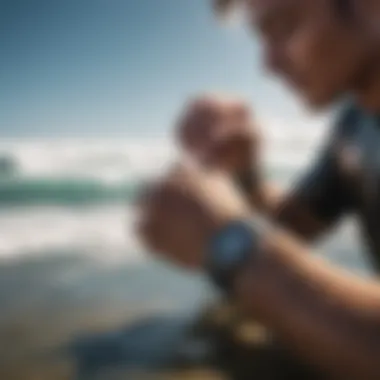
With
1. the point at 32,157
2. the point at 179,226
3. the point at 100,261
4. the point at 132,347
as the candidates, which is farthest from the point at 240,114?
the point at 32,157

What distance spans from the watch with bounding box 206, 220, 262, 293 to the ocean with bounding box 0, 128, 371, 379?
3.9 inches

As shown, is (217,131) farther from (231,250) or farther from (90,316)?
(90,316)

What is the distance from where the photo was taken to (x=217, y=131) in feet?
2.66

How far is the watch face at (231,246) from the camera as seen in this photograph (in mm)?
682

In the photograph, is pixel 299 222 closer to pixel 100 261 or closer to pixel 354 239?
pixel 354 239

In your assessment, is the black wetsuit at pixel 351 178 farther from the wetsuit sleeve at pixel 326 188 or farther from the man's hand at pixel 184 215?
the man's hand at pixel 184 215

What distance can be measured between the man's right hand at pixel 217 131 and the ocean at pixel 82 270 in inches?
1.4

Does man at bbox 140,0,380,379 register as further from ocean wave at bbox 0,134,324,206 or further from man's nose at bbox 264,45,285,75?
ocean wave at bbox 0,134,324,206

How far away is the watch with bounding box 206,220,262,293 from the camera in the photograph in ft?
2.24

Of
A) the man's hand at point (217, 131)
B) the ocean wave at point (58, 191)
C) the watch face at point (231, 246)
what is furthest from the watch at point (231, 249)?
the ocean wave at point (58, 191)

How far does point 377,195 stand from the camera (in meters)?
1.02

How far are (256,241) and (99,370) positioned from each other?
10.8 inches

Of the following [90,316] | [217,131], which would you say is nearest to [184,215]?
[217,131]

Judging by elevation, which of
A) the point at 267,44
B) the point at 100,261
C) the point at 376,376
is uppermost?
the point at 100,261
